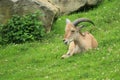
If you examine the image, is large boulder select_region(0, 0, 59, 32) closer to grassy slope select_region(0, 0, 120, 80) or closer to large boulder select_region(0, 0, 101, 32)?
large boulder select_region(0, 0, 101, 32)

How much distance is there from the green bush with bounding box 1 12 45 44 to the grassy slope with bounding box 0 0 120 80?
29.1 inches

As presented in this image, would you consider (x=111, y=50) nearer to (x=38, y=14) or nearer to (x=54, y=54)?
(x=54, y=54)

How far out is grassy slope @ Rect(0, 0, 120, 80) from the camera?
44.6 feet

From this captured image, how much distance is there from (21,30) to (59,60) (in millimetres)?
6229

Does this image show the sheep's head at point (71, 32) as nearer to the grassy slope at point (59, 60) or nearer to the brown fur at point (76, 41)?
the brown fur at point (76, 41)

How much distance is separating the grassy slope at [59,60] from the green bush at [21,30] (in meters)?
0.74

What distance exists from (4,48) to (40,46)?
6.03 ft

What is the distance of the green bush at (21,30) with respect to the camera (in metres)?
21.9

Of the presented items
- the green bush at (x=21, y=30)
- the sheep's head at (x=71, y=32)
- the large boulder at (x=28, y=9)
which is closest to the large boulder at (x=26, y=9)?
the large boulder at (x=28, y=9)

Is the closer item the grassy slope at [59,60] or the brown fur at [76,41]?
the grassy slope at [59,60]

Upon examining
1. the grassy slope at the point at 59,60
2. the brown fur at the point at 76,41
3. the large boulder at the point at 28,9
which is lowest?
the grassy slope at the point at 59,60

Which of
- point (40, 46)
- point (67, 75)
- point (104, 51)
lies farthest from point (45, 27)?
point (67, 75)

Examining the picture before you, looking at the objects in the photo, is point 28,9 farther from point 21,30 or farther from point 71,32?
point 71,32

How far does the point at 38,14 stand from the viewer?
902 inches
